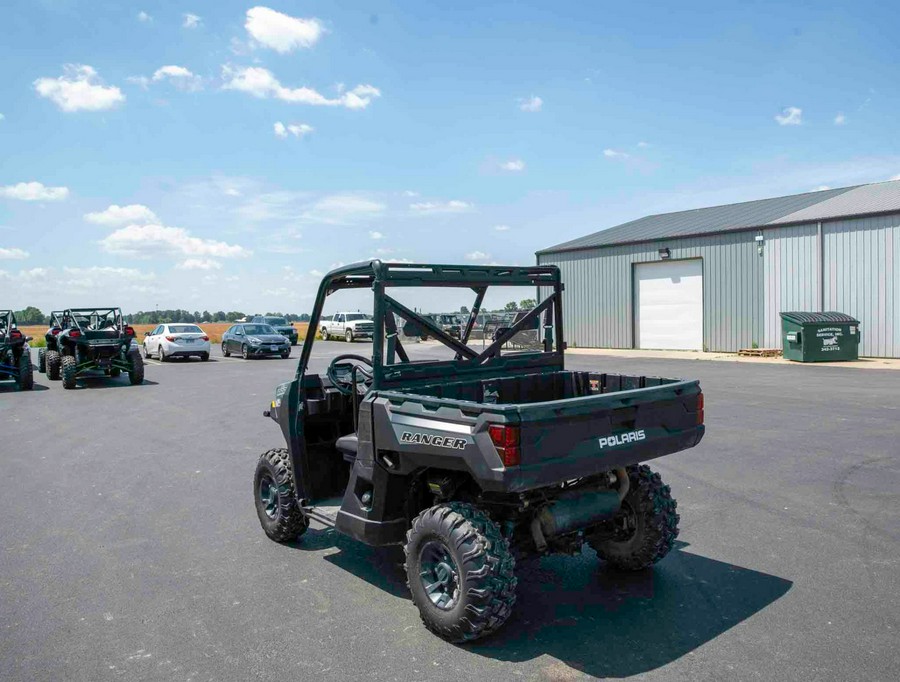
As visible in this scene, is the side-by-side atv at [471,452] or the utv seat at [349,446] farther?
the utv seat at [349,446]

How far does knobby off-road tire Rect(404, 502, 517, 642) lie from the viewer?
3.89m

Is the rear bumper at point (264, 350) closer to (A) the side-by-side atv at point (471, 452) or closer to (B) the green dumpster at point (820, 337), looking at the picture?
(B) the green dumpster at point (820, 337)

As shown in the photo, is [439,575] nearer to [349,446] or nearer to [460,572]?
[460,572]

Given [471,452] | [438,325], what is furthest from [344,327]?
[471,452]

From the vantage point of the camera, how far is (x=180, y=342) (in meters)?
26.8

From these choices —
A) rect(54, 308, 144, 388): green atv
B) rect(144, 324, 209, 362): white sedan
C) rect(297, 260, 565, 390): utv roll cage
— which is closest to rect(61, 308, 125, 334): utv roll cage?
rect(54, 308, 144, 388): green atv

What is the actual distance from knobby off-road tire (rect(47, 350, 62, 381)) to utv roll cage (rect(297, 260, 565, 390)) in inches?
700

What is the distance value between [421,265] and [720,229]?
933 inches

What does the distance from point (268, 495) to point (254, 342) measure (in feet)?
73.5

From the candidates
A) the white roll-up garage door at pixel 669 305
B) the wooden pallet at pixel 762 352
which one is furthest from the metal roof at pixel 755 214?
the wooden pallet at pixel 762 352

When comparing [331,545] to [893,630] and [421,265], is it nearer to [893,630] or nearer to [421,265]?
[421,265]

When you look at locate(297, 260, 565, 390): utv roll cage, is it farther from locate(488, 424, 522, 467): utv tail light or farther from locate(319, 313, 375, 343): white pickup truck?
locate(319, 313, 375, 343): white pickup truck

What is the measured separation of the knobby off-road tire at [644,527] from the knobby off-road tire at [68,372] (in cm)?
1623

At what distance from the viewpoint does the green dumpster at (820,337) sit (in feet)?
69.8
